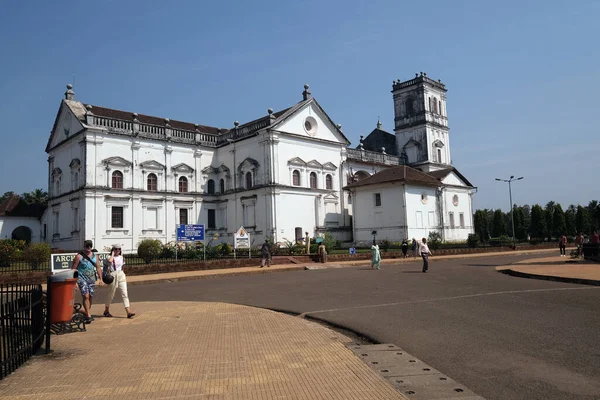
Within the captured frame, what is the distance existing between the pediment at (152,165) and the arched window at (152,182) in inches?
29.8

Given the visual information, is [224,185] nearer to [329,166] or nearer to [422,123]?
[329,166]

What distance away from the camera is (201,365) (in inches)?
237

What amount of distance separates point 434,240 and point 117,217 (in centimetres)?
2714

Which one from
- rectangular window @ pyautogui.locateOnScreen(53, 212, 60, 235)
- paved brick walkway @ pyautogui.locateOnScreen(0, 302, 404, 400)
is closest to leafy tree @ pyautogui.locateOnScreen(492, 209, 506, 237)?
rectangular window @ pyautogui.locateOnScreen(53, 212, 60, 235)

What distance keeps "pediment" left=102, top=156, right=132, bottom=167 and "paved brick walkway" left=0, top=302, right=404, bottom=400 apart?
3251 cm

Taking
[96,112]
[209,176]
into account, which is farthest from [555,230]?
[96,112]

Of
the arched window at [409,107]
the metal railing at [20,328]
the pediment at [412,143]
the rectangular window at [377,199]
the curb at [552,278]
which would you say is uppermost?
the arched window at [409,107]

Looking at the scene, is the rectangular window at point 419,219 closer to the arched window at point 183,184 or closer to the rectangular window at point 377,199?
the rectangular window at point 377,199

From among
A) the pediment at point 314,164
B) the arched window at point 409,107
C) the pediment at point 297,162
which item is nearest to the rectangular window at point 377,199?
the pediment at point 314,164

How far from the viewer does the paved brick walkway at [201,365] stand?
498cm

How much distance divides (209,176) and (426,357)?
4167cm

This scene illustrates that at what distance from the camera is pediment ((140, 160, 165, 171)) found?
135 ft

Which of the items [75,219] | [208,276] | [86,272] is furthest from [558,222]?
[86,272]

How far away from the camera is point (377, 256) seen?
24.3 metres
